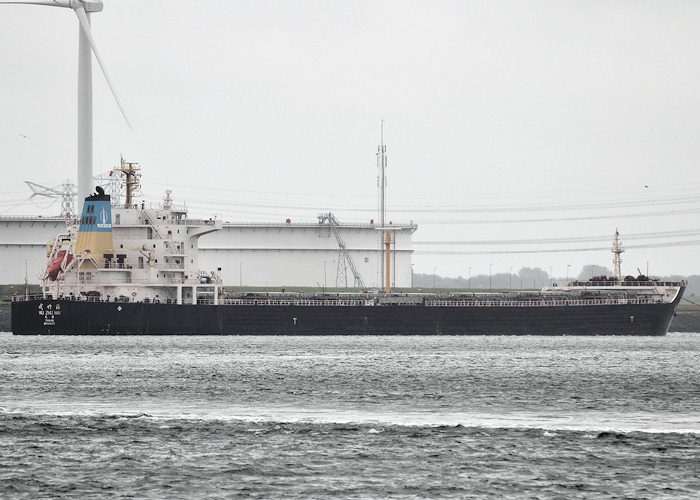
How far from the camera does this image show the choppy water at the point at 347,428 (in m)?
23.3

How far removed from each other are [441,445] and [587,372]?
23031 millimetres

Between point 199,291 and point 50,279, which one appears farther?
point 199,291

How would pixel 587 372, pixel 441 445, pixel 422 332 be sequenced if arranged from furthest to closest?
pixel 422 332
pixel 587 372
pixel 441 445

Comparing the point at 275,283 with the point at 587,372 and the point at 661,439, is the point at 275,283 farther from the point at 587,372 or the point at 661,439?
the point at 661,439

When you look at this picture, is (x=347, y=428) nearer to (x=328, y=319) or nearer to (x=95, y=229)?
(x=95, y=229)

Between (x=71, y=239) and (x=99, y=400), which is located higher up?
(x=71, y=239)

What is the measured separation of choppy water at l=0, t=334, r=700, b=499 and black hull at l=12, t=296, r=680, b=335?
22.2 meters

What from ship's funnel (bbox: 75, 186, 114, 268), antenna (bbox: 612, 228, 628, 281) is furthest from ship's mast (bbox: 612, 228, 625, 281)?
ship's funnel (bbox: 75, 186, 114, 268)

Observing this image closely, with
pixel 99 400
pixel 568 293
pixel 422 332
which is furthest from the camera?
pixel 568 293

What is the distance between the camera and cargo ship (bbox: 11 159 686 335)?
7906cm

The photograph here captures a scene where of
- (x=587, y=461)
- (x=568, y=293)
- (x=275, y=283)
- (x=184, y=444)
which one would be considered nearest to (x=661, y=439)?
(x=587, y=461)

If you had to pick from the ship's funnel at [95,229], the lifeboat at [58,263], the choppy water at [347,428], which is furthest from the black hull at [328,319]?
the choppy water at [347,428]

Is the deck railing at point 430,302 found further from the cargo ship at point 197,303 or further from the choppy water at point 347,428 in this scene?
the choppy water at point 347,428

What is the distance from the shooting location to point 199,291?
86.1 meters
